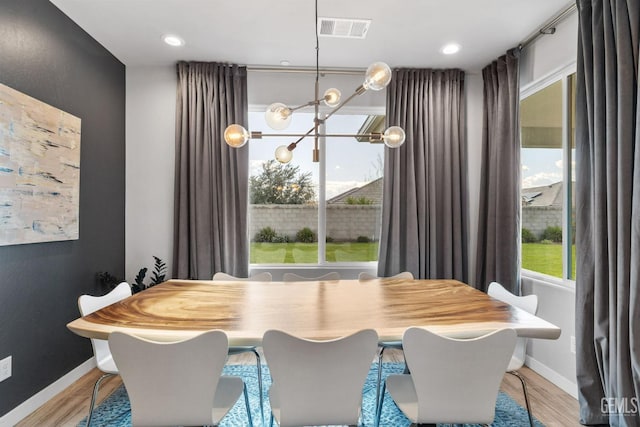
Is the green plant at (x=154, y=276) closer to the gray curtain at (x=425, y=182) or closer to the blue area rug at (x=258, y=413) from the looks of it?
the blue area rug at (x=258, y=413)

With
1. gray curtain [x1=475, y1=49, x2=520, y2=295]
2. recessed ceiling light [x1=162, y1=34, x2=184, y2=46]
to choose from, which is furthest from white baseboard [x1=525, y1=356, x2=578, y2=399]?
recessed ceiling light [x1=162, y1=34, x2=184, y2=46]

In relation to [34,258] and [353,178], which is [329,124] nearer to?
[353,178]

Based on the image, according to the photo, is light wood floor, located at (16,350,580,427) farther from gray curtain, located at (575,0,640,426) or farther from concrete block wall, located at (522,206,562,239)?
concrete block wall, located at (522,206,562,239)

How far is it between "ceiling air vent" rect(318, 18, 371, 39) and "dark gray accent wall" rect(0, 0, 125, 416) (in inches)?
74.8

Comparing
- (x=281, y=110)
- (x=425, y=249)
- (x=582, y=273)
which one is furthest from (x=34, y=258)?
(x=582, y=273)

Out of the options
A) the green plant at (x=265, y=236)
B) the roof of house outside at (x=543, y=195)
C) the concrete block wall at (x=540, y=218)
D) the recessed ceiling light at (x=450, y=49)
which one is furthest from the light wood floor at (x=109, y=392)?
the recessed ceiling light at (x=450, y=49)

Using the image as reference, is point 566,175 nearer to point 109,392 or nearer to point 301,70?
point 301,70

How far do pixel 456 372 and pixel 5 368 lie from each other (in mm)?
2476

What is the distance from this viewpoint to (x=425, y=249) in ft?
11.0

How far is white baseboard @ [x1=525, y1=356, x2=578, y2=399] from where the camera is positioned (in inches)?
93.4

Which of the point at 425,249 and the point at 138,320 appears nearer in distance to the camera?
the point at 138,320

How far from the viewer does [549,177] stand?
2.76 metres

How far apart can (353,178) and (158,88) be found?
2.15 meters

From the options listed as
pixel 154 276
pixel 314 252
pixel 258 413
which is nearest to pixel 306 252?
pixel 314 252
